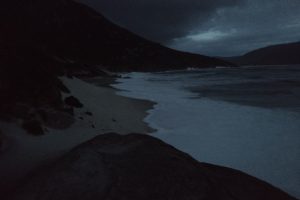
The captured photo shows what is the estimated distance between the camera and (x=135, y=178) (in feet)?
17.1

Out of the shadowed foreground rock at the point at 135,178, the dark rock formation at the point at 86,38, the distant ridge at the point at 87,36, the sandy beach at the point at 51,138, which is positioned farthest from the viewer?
the distant ridge at the point at 87,36

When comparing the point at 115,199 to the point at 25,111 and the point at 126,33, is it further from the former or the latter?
the point at 126,33

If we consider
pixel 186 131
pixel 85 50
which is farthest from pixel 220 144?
pixel 85 50

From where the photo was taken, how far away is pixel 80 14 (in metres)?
134

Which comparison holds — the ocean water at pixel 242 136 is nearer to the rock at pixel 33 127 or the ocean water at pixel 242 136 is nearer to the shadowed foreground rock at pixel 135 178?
the shadowed foreground rock at pixel 135 178

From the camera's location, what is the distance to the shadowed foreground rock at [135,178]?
16.2 feet

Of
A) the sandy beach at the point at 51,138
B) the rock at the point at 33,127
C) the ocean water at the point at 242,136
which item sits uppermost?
the rock at the point at 33,127

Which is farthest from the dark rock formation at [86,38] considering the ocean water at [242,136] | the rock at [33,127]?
the rock at [33,127]

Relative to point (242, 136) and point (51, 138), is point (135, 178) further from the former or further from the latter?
point (242, 136)

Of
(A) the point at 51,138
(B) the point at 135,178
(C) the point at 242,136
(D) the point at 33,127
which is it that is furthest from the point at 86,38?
(B) the point at 135,178

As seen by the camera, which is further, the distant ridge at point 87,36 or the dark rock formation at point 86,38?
the distant ridge at point 87,36

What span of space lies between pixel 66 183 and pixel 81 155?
3.03 feet

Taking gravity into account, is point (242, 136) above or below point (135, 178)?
below

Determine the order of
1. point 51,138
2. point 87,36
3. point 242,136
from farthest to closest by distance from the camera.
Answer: point 87,36 → point 242,136 → point 51,138
